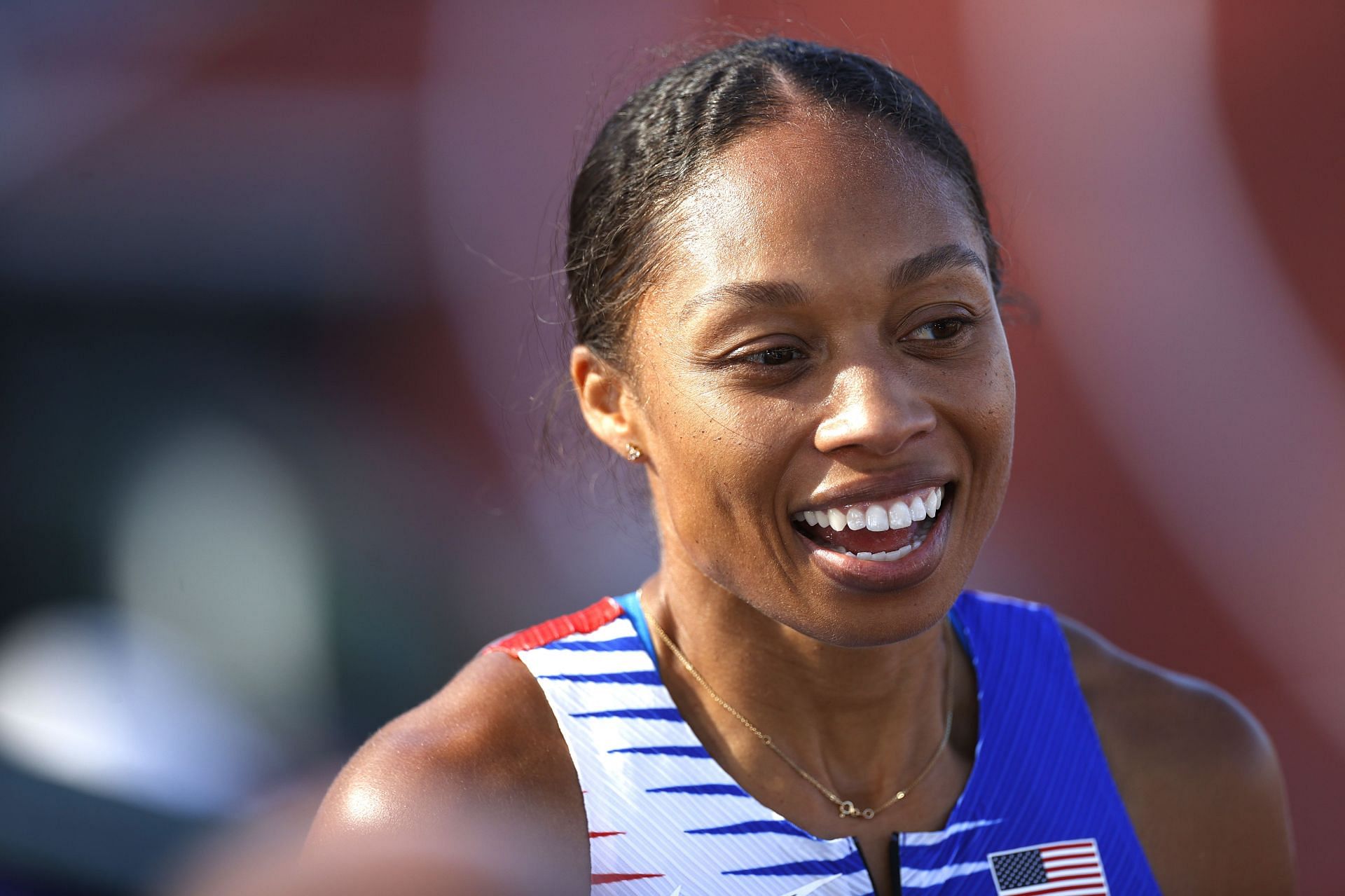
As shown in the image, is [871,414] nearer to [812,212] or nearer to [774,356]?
[774,356]

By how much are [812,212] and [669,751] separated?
776mm

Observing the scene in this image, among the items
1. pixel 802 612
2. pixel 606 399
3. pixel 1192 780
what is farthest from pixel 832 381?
pixel 1192 780

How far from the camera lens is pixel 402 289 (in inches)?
124

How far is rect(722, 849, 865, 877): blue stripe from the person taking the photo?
5.44ft

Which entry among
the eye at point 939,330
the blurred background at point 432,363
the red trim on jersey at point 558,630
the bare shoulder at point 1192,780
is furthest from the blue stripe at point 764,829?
the blurred background at point 432,363

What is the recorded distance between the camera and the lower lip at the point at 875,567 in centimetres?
155

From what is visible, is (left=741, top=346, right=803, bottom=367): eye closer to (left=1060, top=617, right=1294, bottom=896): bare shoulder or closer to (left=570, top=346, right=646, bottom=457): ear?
(left=570, top=346, right=646, bottom=457): ear

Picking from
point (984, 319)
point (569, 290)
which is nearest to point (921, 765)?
point (984, 319)

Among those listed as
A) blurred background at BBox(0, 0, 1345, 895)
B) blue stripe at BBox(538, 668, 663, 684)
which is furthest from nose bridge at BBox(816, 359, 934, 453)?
blurred background at BBox(0, 0, 1345, 895)

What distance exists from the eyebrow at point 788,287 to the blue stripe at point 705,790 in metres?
0.65

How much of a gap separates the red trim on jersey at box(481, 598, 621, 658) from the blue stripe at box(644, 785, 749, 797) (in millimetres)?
279

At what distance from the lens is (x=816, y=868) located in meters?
1.67

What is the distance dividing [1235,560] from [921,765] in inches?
78.4

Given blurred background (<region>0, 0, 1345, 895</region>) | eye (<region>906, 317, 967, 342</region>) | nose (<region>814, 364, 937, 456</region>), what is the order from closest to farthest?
nose (<region>814, 364, 937, 456</region>) → eye (<region>906, 317, 967, 342</region>) → blurred background (<region>0, 0, 1345, 895</region>)
